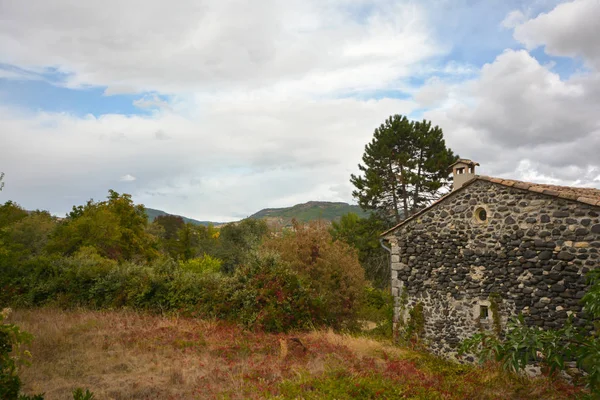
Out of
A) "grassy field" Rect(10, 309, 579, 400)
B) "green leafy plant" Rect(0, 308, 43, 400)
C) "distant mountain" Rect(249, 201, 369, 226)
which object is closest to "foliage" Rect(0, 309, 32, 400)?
"green leafy plant" Rect(0, 308, 43, 400)

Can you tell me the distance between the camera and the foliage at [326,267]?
18875mm

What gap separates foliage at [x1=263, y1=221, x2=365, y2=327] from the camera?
18.9 meters

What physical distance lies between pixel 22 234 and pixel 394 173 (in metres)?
29.9

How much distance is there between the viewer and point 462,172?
1330cm

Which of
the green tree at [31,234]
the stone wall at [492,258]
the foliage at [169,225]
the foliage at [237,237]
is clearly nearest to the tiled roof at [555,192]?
the stone wall at [492,258]

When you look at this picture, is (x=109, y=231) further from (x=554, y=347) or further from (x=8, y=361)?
(x=554, y=347)

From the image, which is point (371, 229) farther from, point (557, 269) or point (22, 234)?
point (22, 234)

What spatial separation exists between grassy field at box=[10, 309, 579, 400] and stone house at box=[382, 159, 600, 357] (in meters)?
1.56

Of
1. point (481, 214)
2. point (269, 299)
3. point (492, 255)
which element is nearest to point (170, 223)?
point (269, 299)

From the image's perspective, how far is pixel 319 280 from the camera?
64.7ft

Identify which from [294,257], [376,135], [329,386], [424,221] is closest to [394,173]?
[376,135]

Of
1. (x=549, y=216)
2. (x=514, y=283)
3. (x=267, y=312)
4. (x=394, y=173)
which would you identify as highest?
(x=394, y=173)

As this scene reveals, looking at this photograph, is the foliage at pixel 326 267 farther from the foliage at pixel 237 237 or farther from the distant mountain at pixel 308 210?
the distant mountain at pixel 308 210

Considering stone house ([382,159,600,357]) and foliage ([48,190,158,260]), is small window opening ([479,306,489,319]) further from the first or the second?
foliage ([48,190,158,260])
